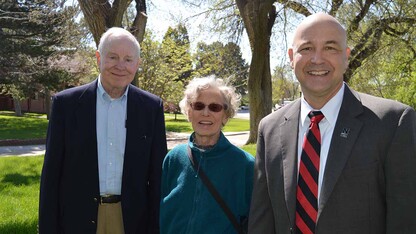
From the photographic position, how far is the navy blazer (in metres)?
3.22

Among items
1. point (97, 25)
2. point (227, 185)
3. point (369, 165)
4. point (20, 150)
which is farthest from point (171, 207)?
point (20, 150)

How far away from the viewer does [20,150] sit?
667 inches

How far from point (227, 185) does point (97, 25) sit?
699cm

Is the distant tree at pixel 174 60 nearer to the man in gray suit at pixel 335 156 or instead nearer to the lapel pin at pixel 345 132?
the man in gray suit at pixel 335 156

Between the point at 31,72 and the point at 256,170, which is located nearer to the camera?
the point at 256,170

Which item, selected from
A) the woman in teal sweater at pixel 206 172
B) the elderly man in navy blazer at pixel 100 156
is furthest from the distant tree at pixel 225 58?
the woman in teal sweater at pixel 206 172

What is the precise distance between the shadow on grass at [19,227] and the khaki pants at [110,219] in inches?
113

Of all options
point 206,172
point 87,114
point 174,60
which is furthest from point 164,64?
point 206,172

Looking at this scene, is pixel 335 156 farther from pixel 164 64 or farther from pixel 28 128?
pixel 164 64

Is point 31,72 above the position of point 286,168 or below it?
above

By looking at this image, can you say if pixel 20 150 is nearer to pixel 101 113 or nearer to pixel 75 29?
pixel 75 29

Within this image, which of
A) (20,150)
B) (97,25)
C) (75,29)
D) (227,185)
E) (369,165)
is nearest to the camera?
(369,165)

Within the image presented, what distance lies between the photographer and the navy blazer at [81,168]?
3.22 meters

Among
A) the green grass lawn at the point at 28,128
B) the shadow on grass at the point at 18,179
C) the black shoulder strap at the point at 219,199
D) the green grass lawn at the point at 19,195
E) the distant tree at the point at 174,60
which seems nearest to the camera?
the black shoulder strap at the point at 219,199
